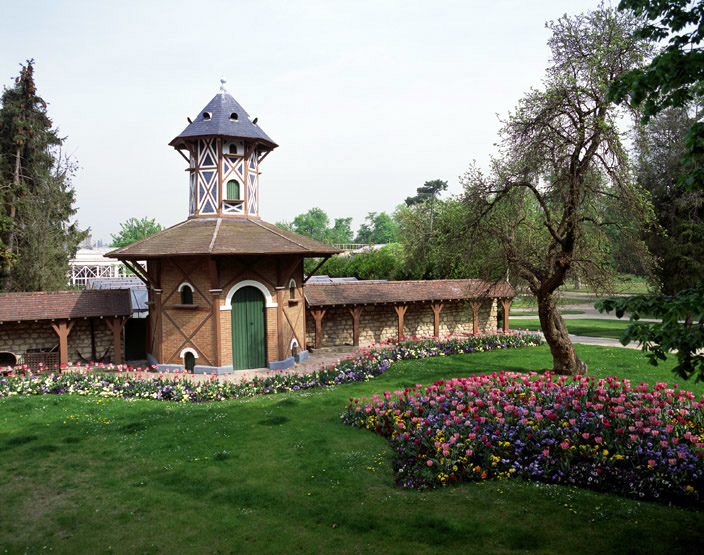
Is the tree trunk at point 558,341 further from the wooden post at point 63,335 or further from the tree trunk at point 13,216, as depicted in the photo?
the tree trunk at point 13,216

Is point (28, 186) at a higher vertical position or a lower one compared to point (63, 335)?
higher

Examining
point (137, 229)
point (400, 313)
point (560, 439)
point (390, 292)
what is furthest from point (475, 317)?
point (137, 229)

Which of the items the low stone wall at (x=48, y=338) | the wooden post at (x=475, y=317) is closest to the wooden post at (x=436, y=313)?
the wooden post at (x=475, y=317)

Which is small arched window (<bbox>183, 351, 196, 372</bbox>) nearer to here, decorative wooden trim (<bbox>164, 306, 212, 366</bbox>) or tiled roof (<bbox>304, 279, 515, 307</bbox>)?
decorative wooden trim (<bbox>164, 306, 212, 366</bbox>)

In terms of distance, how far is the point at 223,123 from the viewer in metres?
19.1

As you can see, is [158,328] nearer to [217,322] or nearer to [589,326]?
[217,322]

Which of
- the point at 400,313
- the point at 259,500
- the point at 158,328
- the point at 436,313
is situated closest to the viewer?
the point at 259,500

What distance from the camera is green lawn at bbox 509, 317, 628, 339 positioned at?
27.2 metres

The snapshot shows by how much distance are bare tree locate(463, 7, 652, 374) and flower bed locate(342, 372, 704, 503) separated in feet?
17.5

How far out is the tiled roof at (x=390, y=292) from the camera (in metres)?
21.2

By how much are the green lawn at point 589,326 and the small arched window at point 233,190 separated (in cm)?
1881

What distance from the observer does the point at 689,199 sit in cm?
2573

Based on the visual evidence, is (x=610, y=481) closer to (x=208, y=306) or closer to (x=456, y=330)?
(x=208, y=306)

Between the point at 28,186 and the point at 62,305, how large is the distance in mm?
13248
